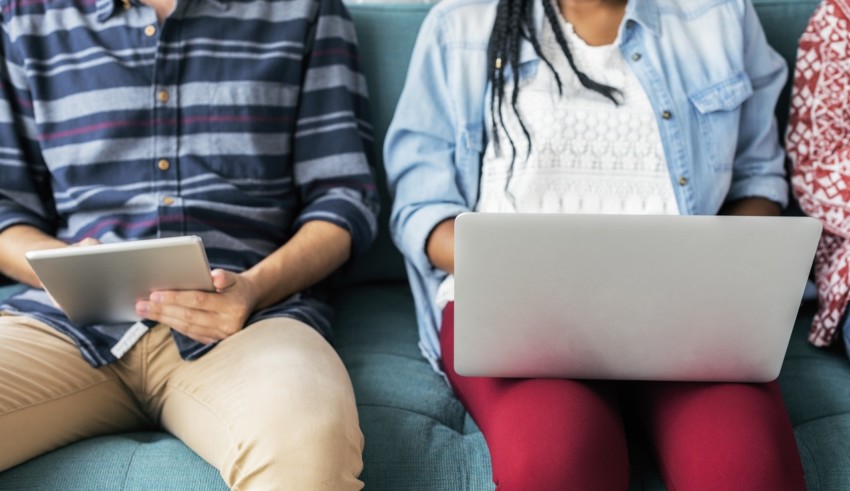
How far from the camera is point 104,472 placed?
0.94 metres

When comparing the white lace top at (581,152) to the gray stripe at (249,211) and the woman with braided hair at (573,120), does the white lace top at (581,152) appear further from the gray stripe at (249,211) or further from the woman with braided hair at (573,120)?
the gray stripe at (249,211)

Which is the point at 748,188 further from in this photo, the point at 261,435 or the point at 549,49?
the point at 261,435

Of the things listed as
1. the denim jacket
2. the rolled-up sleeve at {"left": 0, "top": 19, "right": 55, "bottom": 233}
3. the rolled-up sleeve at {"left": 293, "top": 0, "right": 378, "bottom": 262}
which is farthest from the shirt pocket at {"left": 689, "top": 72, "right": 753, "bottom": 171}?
the rolled-up sleeve at {"left": 0, "top": 19, "right": 55, "bottom": 233}

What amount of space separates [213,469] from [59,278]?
0.98 feet

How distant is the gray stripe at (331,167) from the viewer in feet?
4.22

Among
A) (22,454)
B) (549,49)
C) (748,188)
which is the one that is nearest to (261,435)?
(22,454)

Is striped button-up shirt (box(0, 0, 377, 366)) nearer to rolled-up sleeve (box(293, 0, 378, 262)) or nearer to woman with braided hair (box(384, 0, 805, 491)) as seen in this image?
rolled-up sleeve (box(293, 0, 378, 262))

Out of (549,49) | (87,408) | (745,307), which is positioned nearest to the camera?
(745,307)

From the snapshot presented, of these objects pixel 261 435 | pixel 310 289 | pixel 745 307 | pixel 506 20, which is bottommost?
pixel 310 289

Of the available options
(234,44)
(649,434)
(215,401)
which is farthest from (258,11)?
(649,434)

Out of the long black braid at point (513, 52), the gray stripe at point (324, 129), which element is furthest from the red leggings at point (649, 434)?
the gray stripe at point (324, 129)

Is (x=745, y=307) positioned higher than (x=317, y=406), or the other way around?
(x=745, y=307)

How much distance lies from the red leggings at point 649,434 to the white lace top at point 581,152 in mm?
293

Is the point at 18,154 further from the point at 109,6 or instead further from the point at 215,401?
the point at 215,401
